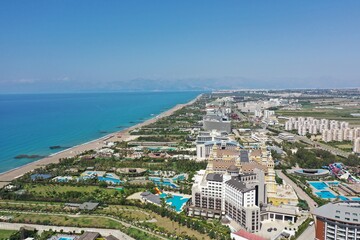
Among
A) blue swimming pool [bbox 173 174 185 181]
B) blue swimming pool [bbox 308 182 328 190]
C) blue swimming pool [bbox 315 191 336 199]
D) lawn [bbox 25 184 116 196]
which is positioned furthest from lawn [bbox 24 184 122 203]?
blue swimming pool [bbox 308 182 328 190]

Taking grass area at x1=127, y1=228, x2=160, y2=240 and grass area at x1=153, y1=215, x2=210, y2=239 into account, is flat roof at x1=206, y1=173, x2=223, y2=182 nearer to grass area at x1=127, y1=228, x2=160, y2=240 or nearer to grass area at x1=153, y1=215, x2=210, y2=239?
grass area at x1=153, y1=215, x2=210, y2=239

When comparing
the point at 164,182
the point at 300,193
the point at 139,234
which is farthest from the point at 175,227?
the point at 300,193

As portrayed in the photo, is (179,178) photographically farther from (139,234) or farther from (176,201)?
(139,234)

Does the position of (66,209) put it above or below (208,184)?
below

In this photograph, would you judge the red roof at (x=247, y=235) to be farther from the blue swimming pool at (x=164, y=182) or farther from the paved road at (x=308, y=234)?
the blue swimming pool at (x=164, y=182)

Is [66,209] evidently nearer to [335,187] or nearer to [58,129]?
[335,187]

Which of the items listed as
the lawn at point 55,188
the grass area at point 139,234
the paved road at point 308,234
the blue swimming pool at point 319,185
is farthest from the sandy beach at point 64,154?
the blue swimming pool at point 319,185

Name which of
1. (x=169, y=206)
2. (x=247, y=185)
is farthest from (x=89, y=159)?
(x=247, y=185)
